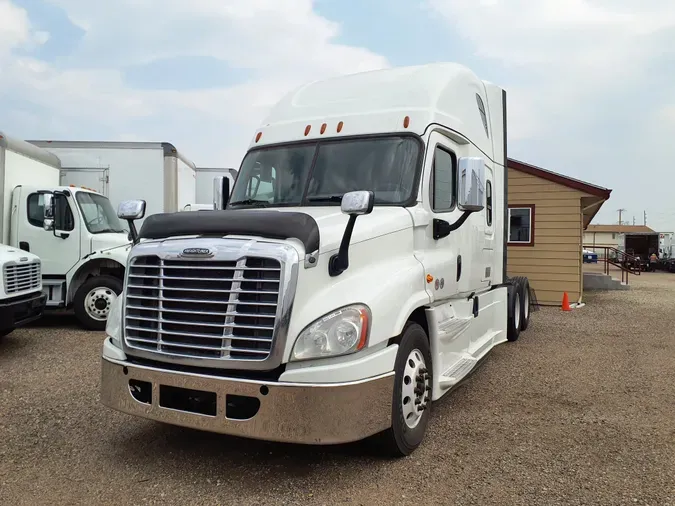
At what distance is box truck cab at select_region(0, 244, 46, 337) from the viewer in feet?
23.5

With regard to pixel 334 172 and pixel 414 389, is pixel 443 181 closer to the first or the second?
pixel 334 172

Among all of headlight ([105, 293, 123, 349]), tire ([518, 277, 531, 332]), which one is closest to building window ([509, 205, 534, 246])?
tire ([518, 277, 531, 332])

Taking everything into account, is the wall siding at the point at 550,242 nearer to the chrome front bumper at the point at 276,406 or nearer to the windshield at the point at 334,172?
the windshield at the point at 334,172

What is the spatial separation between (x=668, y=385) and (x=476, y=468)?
3.57 m

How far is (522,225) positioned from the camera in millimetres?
13992

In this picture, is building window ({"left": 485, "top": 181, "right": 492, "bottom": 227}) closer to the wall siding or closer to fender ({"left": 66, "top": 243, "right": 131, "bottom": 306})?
fender ({"left": 66, "top": 243, "right": 131, "bottom": 306})

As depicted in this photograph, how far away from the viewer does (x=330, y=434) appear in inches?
132

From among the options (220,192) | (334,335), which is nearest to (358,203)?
(334,335)

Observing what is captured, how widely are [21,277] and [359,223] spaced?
18.7ft

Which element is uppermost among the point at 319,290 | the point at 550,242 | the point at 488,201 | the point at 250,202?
the point at 488,201

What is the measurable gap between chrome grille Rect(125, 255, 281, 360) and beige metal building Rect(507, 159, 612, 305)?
454 inches

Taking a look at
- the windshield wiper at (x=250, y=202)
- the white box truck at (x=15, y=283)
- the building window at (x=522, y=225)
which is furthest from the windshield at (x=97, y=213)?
the building window at (x=522, y=225)

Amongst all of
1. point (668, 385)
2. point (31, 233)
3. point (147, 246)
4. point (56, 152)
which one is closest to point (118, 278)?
point (31, 233)

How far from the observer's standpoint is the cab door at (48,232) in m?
9.51
